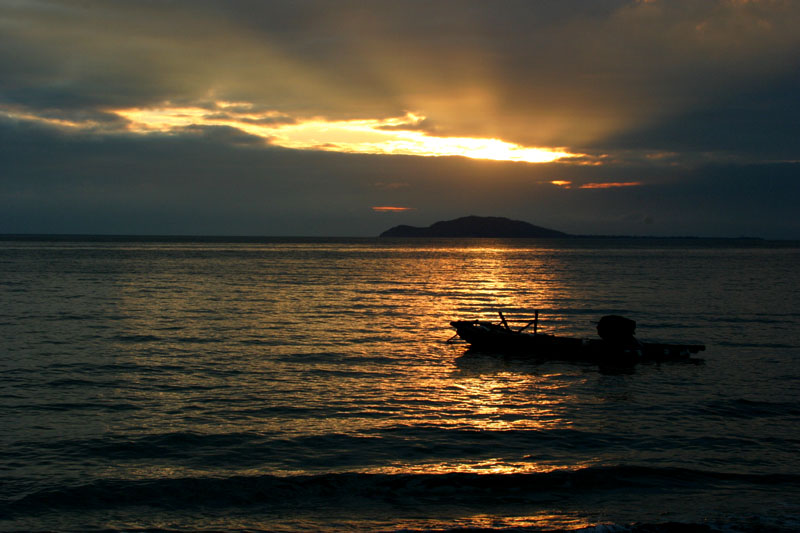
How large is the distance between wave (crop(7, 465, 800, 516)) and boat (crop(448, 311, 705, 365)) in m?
13.3

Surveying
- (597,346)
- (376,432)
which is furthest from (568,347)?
(376,432)

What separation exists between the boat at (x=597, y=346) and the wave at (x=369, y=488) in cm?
1332

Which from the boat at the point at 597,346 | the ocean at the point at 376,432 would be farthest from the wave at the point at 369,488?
the boat at the point at 597,346

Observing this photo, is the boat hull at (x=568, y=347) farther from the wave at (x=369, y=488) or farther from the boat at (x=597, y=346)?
the wave at (x=369, y=488)

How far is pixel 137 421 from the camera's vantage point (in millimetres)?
16703

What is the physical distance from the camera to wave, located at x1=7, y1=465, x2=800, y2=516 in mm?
11883

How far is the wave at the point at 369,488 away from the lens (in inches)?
468

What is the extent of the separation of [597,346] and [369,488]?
17191 millimetres

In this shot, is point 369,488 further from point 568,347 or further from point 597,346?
point 597,346

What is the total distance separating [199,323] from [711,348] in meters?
27.8

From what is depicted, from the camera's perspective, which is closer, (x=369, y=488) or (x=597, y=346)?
(x=369, y=488)

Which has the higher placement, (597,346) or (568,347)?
(597,346)

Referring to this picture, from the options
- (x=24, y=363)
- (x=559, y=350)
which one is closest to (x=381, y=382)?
(x=559, y=350)

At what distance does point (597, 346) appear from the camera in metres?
27.0
